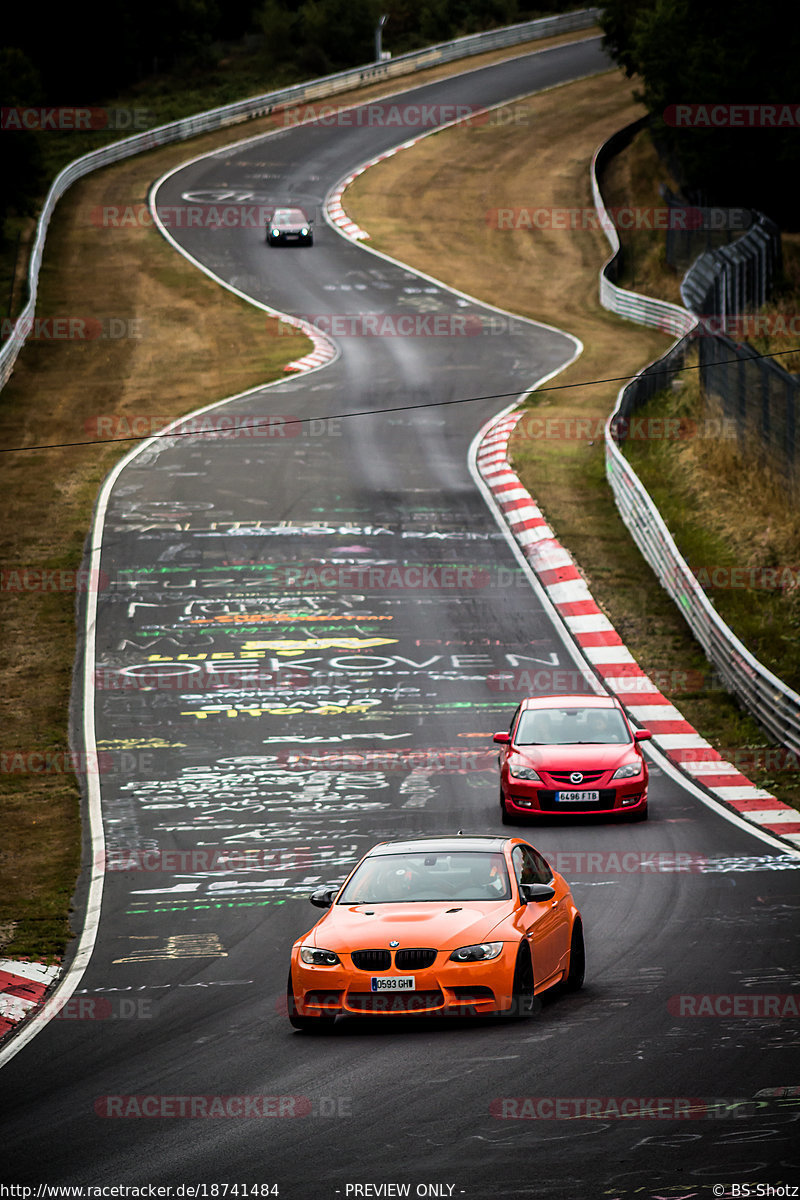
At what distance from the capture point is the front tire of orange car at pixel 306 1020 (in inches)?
421

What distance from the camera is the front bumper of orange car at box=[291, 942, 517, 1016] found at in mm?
10594

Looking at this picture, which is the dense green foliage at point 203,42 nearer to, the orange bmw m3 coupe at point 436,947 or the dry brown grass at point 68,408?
the dry brown grass at point 68,408

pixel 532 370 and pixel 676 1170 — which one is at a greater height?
pixel 676 1170

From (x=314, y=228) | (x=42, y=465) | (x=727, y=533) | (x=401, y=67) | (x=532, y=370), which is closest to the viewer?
(x=727, y=533)

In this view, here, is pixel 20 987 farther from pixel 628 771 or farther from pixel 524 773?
pixel 628 771

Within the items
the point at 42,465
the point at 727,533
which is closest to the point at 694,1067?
the point at 727,533

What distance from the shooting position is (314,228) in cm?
6334

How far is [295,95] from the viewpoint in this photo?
275 ft

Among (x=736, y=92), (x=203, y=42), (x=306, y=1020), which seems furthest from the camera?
(x=203, y=42)

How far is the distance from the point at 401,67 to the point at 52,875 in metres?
77.4

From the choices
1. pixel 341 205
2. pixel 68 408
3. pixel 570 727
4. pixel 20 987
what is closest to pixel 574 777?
pixel 570 727

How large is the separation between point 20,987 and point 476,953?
15.5 feet

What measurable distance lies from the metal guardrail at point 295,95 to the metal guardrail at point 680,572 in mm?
24679

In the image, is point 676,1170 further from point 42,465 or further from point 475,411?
point 475,411
